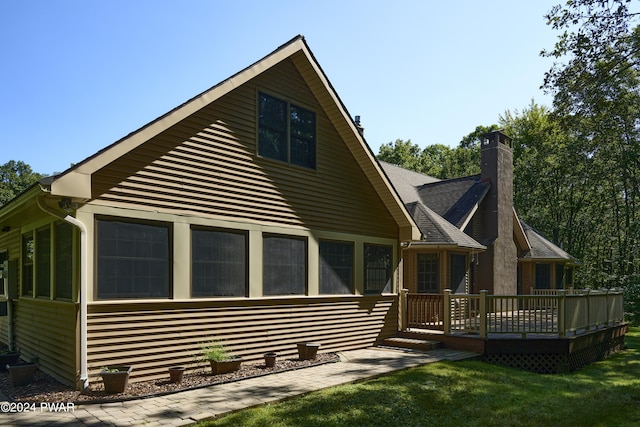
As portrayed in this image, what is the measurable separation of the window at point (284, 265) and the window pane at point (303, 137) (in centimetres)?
189

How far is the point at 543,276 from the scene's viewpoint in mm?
23578

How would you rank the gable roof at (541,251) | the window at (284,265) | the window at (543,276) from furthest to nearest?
the window at (543,276) < the gable roof at (541,251) < the window at (284,265)

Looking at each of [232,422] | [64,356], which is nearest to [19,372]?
[64,356]

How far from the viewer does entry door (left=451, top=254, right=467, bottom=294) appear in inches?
647

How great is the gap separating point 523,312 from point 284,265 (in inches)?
240

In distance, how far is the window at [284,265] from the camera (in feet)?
33.6

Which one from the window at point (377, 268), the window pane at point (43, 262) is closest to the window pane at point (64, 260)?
the window pane at point (43, 262)

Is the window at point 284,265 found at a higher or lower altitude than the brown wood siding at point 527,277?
higher

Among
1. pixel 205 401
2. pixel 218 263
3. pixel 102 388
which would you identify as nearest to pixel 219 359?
pixel 205 401

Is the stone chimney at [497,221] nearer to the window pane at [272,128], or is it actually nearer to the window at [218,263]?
the window pane at [272,128]

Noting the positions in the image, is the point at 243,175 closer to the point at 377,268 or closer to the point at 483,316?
the point at 377,268

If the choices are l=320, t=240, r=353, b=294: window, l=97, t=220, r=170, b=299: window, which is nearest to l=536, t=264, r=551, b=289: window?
l=320, t=240, r=353, b=294: window

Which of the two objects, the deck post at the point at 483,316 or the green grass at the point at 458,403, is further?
the deck post at the point at 483,316

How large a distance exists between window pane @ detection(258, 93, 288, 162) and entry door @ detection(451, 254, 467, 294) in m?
8.31
